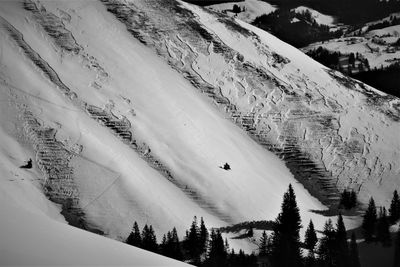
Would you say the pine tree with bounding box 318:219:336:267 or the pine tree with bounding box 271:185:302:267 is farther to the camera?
the pine tree with bounding box 318:219:336:267

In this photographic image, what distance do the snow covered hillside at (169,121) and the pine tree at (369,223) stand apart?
321 centimetres

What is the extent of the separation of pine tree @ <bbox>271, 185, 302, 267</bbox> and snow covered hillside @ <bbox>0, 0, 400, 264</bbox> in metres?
5.45

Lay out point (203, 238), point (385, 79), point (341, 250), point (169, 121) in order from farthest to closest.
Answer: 1. point (385, 79)
2. point (169, 121)
3. point (341, 250)
4. point (203, 238)

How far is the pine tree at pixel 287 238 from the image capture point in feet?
163

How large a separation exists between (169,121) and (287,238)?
2332 centimetres

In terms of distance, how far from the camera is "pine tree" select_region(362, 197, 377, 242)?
195 feet

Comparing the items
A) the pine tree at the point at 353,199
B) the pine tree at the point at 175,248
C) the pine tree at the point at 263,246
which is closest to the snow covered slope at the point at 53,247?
the pine tree at the point at 175,248

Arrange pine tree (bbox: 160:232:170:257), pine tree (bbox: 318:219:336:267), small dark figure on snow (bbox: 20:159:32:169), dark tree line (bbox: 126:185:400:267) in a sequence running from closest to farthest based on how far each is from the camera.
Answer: pine tree (bbox: 160:232:170:257), dark tree line (bbox: 126:185:400:267), pine tree (bbox: 318:219:336:267), small dark figure on snow (bbox: 20:159:32:169)

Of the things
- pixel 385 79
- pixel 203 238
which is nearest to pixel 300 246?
pixel 203 238

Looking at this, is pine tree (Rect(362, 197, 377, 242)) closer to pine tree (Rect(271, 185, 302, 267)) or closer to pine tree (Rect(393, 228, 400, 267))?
pine tree (Rect(393, 228, 400, 267))

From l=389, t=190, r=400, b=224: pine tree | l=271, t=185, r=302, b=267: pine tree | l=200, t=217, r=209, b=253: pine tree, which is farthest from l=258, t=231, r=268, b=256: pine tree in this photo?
l=389, t=190, r=400, b=224: pine tree

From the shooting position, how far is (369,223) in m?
60.0

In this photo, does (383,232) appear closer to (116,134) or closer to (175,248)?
(175,248)

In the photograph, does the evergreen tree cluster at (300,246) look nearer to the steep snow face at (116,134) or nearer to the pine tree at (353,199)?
the steep snow face at (116,134)
